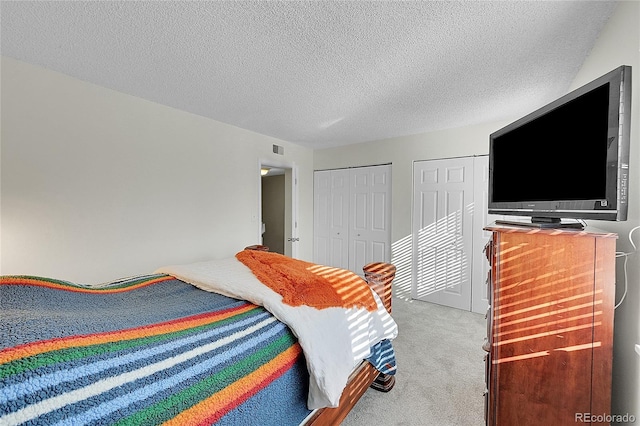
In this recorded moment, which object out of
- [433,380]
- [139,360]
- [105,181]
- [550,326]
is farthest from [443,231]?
[105,181]

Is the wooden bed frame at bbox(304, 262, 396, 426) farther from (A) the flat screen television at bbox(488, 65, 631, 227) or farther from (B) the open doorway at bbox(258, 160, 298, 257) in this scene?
(B) the open doorway at bbox(258, 160, 298, 257)

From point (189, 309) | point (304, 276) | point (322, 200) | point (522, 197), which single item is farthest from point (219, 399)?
point (322, 200)

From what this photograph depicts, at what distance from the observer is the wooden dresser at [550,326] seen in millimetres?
1034

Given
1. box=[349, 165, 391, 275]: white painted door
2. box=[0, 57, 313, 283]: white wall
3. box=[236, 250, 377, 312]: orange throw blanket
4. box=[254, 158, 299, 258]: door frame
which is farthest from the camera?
box=[254, 158, 299, 258]: door frame

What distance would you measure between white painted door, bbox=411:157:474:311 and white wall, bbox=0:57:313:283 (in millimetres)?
2560

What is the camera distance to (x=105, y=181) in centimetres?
238

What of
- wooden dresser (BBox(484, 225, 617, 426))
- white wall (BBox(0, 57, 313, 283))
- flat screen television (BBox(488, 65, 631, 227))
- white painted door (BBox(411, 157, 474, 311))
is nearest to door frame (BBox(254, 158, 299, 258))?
white wall (BBox(0, 57, 313, 283))

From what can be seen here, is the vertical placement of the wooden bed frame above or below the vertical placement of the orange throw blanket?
below

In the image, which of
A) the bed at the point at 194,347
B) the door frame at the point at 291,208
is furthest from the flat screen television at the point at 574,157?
the door frame at the point at 291,208

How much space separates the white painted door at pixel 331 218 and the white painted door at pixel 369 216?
0.12 metres

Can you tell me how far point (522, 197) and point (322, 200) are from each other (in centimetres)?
345

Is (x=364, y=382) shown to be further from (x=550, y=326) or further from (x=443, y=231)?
(x=443, y=231)

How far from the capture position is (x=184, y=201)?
2975 mm

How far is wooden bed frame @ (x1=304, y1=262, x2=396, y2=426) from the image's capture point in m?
1.36
